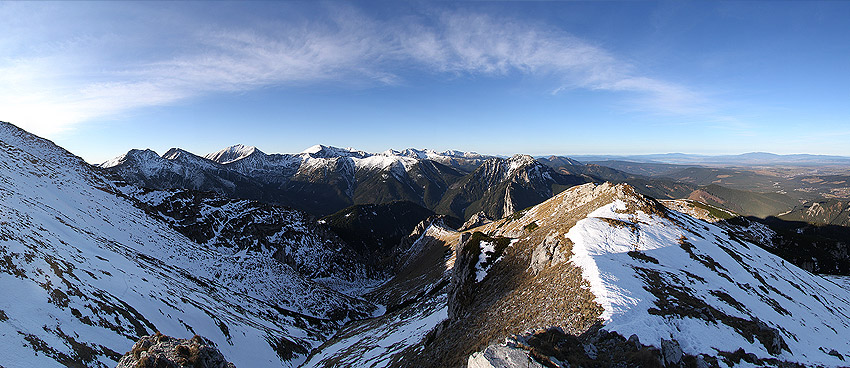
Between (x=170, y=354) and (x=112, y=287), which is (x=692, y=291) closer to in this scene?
(x=170, y=354)

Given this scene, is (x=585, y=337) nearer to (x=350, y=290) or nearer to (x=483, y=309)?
(x=483, y=309)

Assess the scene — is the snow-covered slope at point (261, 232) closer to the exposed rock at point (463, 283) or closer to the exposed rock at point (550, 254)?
the exposed rock at point (463, 283)

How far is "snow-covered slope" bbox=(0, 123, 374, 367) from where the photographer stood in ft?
90.7

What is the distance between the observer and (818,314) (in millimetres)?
35281

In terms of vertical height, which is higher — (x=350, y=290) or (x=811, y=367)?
(x=811, y=367)

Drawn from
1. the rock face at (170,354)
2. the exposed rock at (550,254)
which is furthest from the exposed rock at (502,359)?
the exposed rock at (550,254)

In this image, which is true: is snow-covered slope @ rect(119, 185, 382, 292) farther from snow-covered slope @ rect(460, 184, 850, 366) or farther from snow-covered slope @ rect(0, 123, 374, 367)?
snow-covered slope @ rect(460, 184, 850, 366)

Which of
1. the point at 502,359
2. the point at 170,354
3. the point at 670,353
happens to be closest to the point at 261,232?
the point at 170,354

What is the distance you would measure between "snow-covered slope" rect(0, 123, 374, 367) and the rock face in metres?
10.5

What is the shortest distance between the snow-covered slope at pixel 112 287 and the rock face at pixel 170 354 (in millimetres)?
10467

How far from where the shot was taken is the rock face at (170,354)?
1797cm

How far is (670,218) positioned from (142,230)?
13863cm

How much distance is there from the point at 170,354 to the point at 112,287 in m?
38.7

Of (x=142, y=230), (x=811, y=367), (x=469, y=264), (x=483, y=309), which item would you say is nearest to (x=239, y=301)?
(x=142, y=230)
